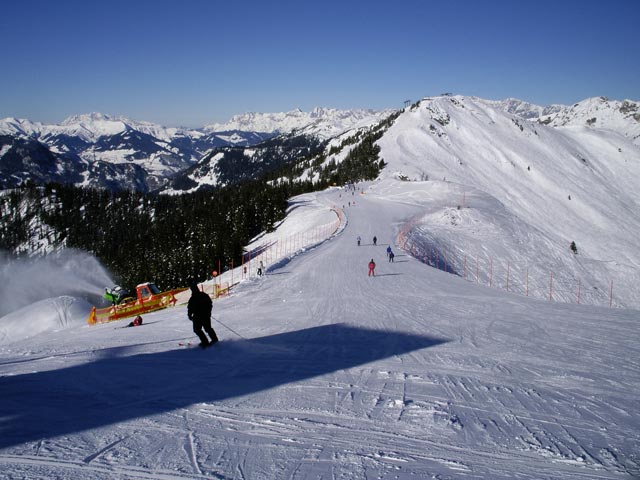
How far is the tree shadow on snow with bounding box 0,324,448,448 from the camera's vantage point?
5730mm

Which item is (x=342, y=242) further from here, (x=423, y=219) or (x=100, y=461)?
(x=100, y=461)

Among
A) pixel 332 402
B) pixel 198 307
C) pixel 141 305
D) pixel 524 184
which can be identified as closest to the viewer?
pixel 332 402

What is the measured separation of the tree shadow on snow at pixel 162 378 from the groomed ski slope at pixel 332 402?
4 cm

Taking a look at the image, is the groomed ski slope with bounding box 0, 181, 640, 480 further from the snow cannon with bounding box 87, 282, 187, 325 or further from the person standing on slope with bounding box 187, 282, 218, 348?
the snow cannon with bounding box 87, 282, 187, 325

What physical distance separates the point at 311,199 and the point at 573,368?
7221 centimetres

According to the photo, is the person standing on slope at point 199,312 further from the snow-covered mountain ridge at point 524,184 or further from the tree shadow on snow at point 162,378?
the snow-covered mountain ridge at point 524,184

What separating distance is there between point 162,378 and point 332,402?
314cm

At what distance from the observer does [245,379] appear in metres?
7.81

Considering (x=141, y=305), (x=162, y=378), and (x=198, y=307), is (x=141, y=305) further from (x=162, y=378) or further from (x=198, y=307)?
(x=162, y=378)

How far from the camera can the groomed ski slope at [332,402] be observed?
4781 millimetres

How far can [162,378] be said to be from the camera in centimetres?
764

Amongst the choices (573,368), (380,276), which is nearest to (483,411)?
(573,368)

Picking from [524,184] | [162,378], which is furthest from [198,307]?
[524,184]

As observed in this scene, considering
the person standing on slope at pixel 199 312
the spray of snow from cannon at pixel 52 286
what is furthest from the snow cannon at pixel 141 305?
the spray of snow from cannon at pixel 52 286
